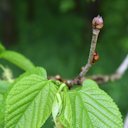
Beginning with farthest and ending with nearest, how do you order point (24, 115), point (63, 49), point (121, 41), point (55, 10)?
point (55, 10) < point (63, 49) < point (121, 41) < point (24, 115)

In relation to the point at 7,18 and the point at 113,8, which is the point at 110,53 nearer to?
the point at 113,8

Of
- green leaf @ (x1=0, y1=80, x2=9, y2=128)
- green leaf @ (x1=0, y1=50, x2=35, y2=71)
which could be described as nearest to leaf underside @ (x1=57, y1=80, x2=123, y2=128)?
green leaf @ (x1=0, y1=80, x2=9, y2=128)

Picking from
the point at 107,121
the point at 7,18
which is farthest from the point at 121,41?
the point at 107,121

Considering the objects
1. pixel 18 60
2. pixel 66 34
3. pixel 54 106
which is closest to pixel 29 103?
pixel 54 106

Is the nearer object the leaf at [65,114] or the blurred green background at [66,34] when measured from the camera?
the leaf at [65,114]

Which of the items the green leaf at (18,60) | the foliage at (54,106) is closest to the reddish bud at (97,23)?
the foliage at (54,106)

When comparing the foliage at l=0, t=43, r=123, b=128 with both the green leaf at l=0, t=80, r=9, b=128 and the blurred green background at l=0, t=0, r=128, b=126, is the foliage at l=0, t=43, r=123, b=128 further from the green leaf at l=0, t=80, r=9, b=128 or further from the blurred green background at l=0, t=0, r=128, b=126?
the blurred green background at l=0, t=0, r=128, b=126

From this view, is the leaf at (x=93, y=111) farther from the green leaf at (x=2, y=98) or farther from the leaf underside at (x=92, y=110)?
the green leaf at (x=2, y=98)
